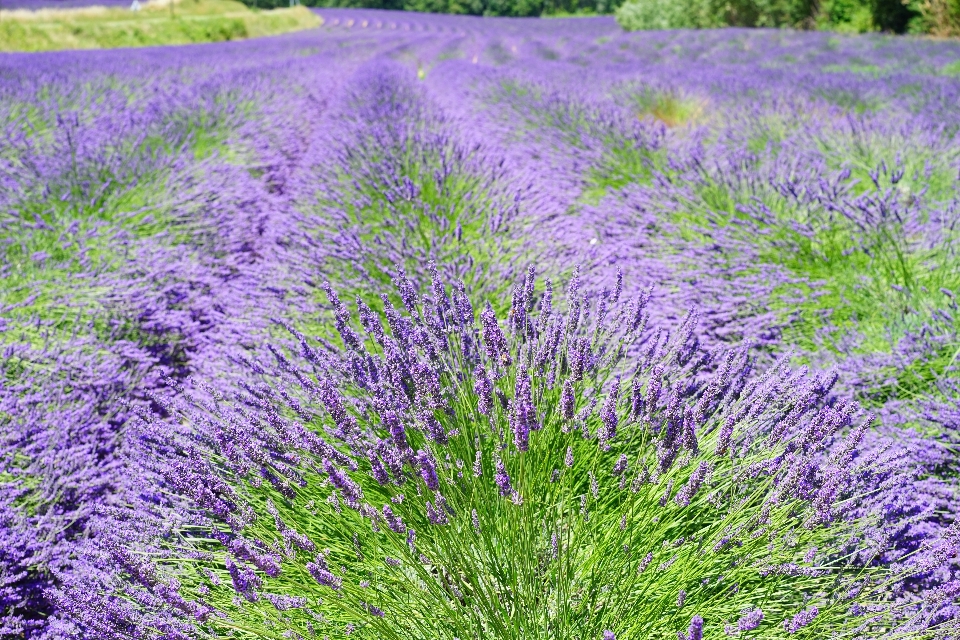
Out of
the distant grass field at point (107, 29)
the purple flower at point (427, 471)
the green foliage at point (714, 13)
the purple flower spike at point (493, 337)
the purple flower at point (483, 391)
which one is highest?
the green foliage at point (714, 13)

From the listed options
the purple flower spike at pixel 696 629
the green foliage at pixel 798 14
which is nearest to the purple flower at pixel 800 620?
Answer: the purple flower spike at pixel 696 629

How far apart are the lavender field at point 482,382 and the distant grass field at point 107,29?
60.7 ft

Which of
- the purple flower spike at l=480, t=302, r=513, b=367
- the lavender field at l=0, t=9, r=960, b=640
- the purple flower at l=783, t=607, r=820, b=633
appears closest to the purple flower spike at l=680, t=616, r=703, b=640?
the lavender field at l=0, t=9, r=960, b=640

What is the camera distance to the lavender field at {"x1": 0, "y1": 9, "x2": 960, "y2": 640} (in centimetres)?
124

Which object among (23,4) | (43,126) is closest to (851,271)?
(43,126)

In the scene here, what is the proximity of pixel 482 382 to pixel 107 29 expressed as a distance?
25.5 meters

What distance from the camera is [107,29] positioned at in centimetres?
2053

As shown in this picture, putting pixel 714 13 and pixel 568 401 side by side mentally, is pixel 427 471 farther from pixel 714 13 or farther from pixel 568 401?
pixel 714 13

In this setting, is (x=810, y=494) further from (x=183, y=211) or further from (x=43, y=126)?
(x=43, y=126)

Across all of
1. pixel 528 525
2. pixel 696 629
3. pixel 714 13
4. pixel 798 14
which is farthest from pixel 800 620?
pixel 714 13

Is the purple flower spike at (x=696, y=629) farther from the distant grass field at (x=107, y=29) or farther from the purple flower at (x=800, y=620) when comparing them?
the distant grass field at (x=107, y=29)

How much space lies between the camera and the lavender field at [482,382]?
124cm

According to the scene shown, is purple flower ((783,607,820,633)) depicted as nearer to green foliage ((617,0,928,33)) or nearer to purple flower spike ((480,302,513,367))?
purple flower spike ((480,302,513,367))

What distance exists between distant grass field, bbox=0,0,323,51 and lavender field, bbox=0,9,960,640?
60.7 feet
